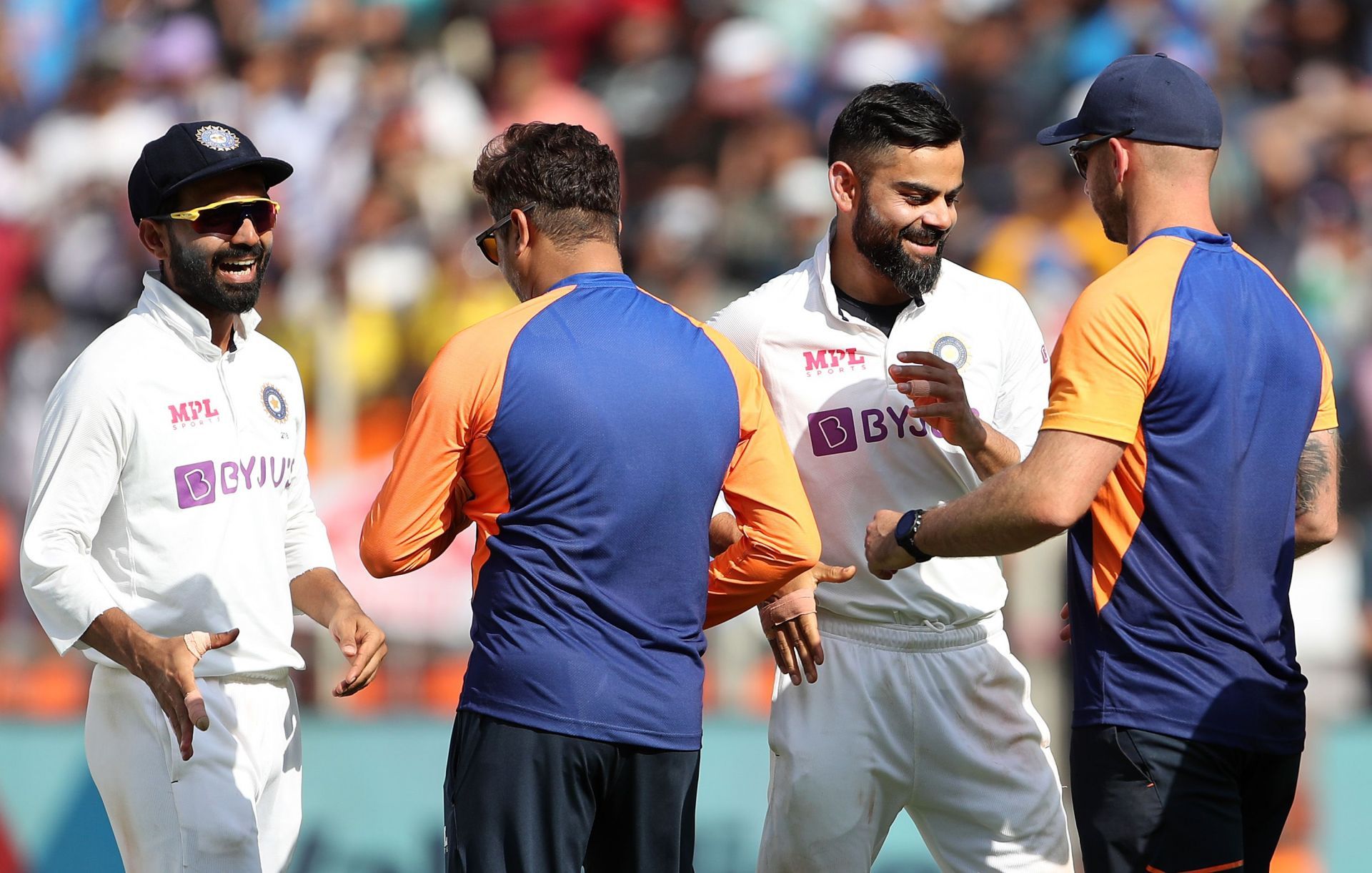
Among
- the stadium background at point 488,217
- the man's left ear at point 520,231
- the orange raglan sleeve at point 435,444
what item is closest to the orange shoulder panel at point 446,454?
the orange raglan sleeve at point 435,444

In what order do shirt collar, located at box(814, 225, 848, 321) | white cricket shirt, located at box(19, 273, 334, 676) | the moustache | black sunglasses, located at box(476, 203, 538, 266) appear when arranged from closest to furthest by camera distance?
black sunglasses, located at box(476, 203, 538, 266) < white cricket shirt, located at box(19, 273, 334, 676) < the moustache < shirt collar, located at box(814, 225, 848, 321)

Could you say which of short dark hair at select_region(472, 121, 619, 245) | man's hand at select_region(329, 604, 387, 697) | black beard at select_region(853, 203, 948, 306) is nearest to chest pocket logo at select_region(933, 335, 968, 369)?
black beard at select_region(853, 203, 948, 306)

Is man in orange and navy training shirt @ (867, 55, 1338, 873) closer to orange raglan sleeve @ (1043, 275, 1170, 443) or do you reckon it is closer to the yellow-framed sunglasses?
orange raglan sleeve @ (1043, 275, 1170, 443)

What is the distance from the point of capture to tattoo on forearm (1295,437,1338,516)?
359cm

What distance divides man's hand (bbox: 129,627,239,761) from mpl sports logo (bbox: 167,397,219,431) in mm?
586

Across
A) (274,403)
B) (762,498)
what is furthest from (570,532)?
(274,403)

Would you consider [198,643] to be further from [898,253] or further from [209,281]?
[898,253]

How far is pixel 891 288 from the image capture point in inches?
165

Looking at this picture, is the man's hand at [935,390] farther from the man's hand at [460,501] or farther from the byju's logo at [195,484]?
the byju's logo at [195,484]

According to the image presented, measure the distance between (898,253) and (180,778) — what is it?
2.20 metres

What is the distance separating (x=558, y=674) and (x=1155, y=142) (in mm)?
1689

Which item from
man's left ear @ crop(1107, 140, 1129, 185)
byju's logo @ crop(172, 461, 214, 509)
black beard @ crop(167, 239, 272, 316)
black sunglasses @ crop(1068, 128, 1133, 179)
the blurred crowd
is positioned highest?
the blurred crowd

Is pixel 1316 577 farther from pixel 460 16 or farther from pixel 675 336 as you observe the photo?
pixel 460 16

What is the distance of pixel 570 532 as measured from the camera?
3.23 meters
